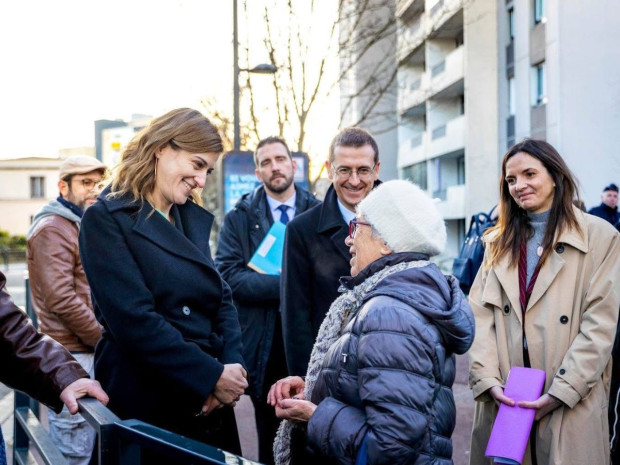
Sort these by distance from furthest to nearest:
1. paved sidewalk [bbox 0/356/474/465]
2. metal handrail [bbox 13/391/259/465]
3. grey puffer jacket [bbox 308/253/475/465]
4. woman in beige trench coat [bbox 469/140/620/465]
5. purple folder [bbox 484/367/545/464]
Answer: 1. paved sidewalk [bbox 0/356/474/465]
2. woman in beige trench coat [bbox 469/140/620/465]
3. purple folder [bbox 484/367/545/464]
4. grey puffer jacket [bbox 308/253/475/465]
5. metal handrail [bbox 13/391/259/465]

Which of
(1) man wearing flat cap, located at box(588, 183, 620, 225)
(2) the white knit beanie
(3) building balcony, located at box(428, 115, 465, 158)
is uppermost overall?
(3) building balcony, located at box(428, 115, 465, 158)

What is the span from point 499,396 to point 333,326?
121 cm

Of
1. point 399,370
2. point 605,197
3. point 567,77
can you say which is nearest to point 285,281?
point 399,370

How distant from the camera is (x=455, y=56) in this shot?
35125mm

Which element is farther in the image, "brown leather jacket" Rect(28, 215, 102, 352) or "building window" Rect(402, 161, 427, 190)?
"building window" Rect(402, 161, 427, 190)

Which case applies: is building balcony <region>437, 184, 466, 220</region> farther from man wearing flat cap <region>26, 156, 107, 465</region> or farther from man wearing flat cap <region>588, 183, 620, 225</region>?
man wearing flat cap <region>26, 156, 107, 465</region>

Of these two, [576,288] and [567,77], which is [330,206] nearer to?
[576,288]

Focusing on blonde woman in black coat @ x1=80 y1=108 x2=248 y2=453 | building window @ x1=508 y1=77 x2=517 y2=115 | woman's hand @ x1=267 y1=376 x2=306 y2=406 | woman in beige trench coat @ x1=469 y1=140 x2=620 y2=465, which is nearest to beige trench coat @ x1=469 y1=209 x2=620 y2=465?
woman in beige trench coat @ x1=469 y1=140 x2=620 y2=465

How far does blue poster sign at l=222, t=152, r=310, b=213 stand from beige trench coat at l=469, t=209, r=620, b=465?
10032mm

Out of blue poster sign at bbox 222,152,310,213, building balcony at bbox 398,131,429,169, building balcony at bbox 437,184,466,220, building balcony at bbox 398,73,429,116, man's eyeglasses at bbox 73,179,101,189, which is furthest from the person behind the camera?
building balcony at bbox 398,131,429,169

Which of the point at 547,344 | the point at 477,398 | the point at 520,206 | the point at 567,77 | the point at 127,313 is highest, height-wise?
the point at 567,77

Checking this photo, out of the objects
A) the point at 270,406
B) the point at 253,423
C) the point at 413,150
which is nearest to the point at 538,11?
the point at 413,150

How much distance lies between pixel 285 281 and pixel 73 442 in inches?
68.9

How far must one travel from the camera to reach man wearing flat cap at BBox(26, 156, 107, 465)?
5.12 meters
